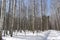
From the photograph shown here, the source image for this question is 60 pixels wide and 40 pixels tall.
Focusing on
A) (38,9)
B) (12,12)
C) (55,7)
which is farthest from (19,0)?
(55,7)

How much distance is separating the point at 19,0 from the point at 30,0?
4410 mm

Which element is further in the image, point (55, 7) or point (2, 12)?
point (55, 7)

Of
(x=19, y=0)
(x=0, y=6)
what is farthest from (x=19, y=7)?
(x=0, y=6)

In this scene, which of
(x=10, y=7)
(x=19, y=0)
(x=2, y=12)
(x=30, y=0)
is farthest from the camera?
(x=30, y=0)

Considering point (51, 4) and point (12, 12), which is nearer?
point (12, 12)

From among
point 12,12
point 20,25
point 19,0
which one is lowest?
point 20,25

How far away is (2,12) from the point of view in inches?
352

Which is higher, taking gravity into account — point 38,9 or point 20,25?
point 38,9

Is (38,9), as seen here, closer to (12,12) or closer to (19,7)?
(19,7)

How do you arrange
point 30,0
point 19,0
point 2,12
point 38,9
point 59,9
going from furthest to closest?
point 59,9, point 38,9, point 30,0, point 19,0, point 2,12

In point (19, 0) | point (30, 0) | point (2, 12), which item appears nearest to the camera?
point (2, 12)

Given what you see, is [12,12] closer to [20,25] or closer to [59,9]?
[20,25]

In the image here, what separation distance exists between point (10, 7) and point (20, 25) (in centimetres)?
791

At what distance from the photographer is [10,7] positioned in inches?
385
